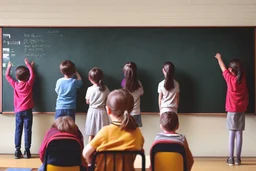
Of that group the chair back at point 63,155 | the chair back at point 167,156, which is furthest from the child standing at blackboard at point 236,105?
the chair back at point 63,155

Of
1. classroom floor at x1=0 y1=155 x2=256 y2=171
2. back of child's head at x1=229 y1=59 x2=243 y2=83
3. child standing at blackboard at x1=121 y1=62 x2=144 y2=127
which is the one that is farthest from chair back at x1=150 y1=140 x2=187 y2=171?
back of child's head at x1=229 y1=59 x2=243 y2=83

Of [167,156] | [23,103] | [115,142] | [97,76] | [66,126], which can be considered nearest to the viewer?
[115,142]

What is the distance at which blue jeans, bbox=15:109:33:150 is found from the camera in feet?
17.5

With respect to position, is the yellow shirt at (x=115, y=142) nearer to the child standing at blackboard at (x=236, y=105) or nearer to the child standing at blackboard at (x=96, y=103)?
the child standing at blackboard at (x=96, y=103)

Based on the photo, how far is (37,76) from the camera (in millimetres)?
5465

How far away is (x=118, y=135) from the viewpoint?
8.73 feet

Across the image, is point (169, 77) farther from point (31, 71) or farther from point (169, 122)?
point (169, 122)

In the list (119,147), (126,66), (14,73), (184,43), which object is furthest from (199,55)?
(119,147)

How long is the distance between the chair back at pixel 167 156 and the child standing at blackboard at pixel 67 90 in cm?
264

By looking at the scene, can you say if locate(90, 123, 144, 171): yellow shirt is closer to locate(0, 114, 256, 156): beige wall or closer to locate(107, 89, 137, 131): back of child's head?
locate(107, 89, 137, 131): back of child's head

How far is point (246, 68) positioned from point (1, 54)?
3.38m

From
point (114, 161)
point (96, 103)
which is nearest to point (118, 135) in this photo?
point (114, 161)

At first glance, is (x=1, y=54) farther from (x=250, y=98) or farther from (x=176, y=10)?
(x=250, y=98)

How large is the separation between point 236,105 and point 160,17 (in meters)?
1.56
